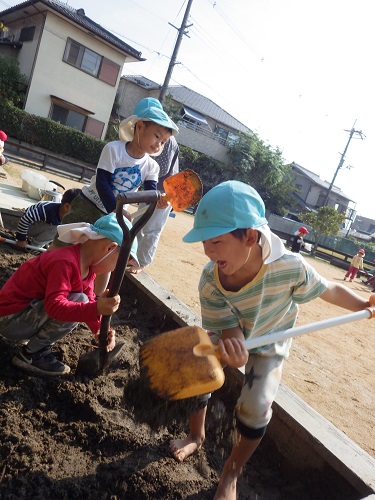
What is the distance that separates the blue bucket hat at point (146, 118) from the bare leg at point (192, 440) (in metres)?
1.89

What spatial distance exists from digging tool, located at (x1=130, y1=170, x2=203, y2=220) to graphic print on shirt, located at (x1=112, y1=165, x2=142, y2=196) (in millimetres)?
279

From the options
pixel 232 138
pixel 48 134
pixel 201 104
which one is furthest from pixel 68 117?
pixel 232 138

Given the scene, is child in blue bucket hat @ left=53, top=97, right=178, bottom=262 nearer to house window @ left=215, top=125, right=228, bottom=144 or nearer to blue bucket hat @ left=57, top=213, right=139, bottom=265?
blue bucket hat @ left=57, top=213, right=139, bottom=265

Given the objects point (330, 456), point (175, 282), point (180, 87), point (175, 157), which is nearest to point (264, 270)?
point (330, 456)

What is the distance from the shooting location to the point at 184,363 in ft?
4.97

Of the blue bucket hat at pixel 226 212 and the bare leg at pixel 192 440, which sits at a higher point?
the blue bucket hat at pixel 226 212

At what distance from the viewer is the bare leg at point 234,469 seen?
1.63 metres

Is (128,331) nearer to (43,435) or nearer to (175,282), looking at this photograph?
(43,435)

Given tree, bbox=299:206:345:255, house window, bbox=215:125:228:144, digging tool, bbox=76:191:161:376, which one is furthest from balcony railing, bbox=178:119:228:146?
digging tool, bbox=76:191:161:376

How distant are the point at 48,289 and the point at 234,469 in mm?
1130

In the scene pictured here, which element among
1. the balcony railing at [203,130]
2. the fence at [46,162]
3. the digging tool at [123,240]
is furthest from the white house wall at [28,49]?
the digging tool at [123,240]

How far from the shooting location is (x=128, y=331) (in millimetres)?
2818

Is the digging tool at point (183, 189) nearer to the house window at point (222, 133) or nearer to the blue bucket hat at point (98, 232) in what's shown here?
the blue bucket hat at point (98, 232)

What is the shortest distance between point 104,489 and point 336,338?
4032 mm
